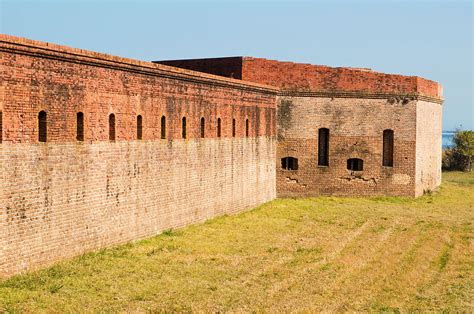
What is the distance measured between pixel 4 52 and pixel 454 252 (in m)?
11.3

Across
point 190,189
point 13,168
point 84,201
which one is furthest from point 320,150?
point 13,168

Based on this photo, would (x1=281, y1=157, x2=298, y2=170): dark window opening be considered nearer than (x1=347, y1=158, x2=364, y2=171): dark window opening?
Yes

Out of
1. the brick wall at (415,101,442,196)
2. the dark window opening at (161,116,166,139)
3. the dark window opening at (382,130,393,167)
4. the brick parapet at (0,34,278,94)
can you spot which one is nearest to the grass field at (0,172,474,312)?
the dark window opening at (161,116,166,139)

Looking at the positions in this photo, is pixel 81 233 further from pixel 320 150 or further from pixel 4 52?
pixel 320 150

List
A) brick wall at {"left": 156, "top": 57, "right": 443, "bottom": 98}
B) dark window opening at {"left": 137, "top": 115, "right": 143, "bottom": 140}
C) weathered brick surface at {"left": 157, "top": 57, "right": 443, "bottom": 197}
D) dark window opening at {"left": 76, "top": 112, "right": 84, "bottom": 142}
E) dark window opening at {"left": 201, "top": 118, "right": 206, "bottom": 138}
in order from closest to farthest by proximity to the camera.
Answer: dark window opening at {"left": 76, "top": 112, "right": 84, "bottom": 142}
dark window opening at {"left": 137, "top": 115, "right": 143, "bottom": 140}
dark window opening at {"left": 201, "top": 118, "right": 206, "bottom": 138}
brick wall at {"left": 156, "top": 57, "right": 443, "bottom": 98}
weathered brick surface at {"left": 157, "top": 57, "right": 443, "bottom": 197}

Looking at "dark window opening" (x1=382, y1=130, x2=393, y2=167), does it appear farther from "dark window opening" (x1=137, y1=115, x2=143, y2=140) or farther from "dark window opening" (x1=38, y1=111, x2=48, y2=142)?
"dark window opening" (x1=38, y1=111, x2=48, y2=142)

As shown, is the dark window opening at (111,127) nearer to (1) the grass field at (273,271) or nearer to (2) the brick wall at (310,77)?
(1) the grass field at (273,271)

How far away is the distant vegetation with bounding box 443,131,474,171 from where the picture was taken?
43.8 meters

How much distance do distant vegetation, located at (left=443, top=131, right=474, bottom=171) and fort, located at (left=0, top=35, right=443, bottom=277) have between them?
443 inches

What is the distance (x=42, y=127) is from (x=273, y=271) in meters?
5.33

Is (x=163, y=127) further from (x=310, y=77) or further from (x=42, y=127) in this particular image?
(x=310, y=77)

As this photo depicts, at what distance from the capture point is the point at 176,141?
1825cm

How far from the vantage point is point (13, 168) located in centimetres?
1209

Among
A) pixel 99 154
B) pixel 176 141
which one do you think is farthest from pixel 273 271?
pixel 176 141
